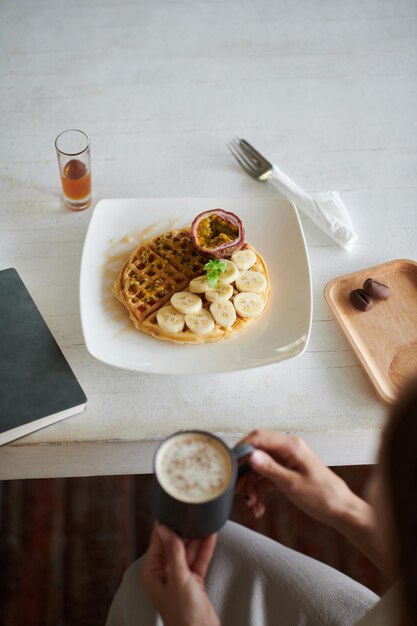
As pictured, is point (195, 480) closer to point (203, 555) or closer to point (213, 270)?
point (203, 555)

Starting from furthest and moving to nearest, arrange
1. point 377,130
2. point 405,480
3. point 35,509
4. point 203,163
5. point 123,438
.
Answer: point 35,509, point 377,130, point 203,163, point 123,438, point 405,480

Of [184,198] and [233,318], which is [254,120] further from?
[233,318]

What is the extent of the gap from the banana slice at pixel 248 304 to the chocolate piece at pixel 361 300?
23cm

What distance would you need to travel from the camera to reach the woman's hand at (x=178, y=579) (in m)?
0.97

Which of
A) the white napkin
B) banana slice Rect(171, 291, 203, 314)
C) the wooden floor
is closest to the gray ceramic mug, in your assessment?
banana slice Rect(171, 291, 203, 314)

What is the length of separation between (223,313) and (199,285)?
94mm

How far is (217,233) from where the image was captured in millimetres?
1507

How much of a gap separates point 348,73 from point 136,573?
162 cm

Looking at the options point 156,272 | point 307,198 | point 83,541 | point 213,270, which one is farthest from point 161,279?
point 83,541

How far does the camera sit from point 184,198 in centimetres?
160

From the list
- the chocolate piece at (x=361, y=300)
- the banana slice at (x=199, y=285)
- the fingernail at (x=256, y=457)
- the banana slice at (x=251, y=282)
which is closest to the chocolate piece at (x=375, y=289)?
the chocolate piece at (x=361, y=300)

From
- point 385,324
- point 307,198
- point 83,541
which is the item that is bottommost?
point 83,541

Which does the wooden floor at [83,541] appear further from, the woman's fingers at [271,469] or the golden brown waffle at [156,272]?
the woman's fingers at [271,469]

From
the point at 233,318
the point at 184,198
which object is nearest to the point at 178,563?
the point at 233,318
